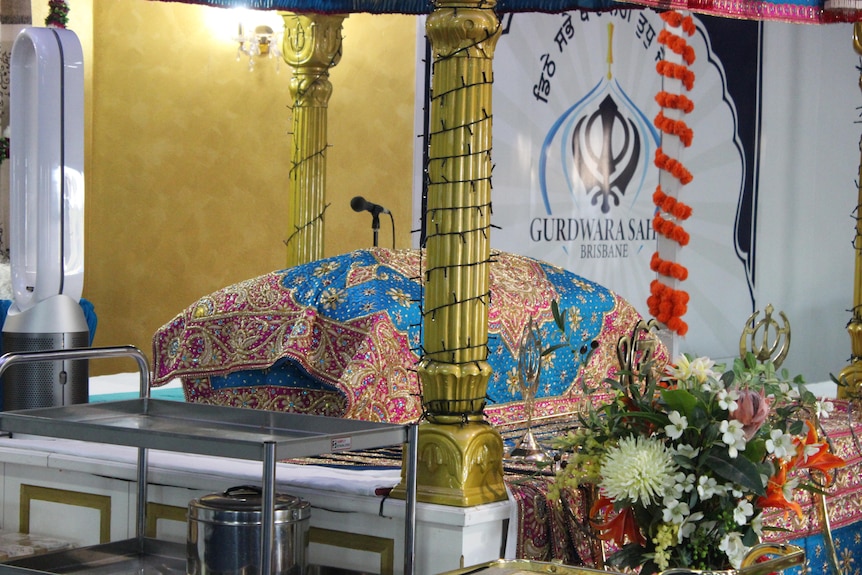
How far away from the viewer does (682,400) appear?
2.27 m

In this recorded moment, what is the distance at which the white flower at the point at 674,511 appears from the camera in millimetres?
2205

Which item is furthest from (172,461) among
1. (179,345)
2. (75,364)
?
(179,345)

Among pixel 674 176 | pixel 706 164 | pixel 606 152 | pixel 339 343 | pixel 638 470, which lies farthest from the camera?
pixel 706 164

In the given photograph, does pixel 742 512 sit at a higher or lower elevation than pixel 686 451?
lower

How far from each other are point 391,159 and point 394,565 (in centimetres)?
582

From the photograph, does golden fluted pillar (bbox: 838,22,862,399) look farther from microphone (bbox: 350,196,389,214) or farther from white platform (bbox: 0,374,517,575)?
white platform (bbox: 0,374,517,575)

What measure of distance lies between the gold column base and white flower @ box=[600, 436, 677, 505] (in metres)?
0.35

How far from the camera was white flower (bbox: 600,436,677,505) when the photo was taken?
85.7 inches

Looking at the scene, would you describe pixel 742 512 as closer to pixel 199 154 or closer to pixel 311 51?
pixel 311 51

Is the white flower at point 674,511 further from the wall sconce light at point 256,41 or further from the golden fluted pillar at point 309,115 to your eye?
the wall sconce light at point 256,41

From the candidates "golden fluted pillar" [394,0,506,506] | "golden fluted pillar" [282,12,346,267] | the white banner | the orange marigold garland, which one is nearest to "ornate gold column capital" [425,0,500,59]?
"golden fluted pillar" [394,0,506,506]

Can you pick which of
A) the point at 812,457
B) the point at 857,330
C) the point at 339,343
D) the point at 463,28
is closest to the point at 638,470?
the point at 812,457

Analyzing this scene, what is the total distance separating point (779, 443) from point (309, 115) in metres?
2.78

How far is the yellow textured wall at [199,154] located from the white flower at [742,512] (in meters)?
5.99
